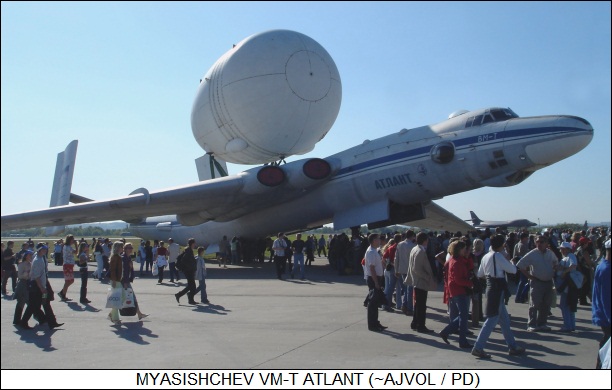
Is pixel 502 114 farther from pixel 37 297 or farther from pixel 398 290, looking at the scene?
pixel 37 297

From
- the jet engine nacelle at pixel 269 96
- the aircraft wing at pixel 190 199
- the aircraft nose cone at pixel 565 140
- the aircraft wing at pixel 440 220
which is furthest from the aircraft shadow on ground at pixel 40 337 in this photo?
the aircraft wing at pixel 440 220

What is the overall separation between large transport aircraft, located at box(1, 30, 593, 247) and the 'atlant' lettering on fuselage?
36 millimetres

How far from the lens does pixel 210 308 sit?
10.3m

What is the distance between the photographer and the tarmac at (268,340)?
605 cm

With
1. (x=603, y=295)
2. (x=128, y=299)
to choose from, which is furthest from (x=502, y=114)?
(x=128, y=299)

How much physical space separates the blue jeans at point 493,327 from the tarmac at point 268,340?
19 centimetres

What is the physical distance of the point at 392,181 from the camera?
1559 cm

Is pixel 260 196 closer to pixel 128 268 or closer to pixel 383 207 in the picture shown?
pixel 383 207

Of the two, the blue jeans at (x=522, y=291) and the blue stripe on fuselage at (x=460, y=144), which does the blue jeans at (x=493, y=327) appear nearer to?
the blue jeans at (x=522, y=291)

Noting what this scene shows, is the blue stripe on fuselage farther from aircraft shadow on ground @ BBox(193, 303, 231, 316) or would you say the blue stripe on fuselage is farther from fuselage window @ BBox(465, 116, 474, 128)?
aircraft shadow on ground @ BBox(193, 303, 231, 316)

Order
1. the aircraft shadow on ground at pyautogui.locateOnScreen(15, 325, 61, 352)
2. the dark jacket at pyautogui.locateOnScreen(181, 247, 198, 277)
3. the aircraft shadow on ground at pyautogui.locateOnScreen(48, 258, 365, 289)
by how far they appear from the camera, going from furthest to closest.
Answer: the aircraft shadow on ground at pyautogui.locateOnScreen(48, 258, 365, 289) → the dark jacket at pyautogui.locateOnScreen(181, 247, 198, 277) → the aircraft shadow on ground at pyautogui.locateOnScreen(15, 325, 61, 352)

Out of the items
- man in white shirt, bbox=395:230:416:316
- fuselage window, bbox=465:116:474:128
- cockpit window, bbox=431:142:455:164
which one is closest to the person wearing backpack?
man in white shirt, bbox=395:230:416:316

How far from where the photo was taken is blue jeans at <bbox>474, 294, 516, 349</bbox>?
6.23 meters

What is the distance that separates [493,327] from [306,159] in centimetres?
1109
